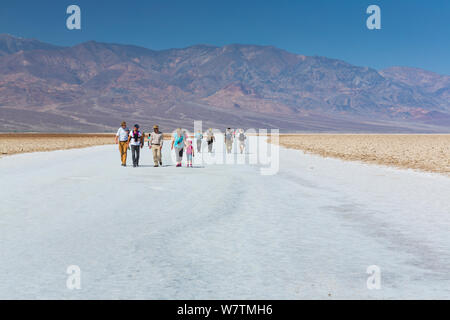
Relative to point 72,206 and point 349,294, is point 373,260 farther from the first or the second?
point 72,206

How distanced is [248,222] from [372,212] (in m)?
→ 2.65

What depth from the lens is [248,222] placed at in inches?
393

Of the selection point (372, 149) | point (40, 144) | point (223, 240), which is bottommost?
point (223, 240)

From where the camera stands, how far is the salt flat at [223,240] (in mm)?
5863

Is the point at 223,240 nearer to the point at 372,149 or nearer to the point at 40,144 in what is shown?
the point at 372,149

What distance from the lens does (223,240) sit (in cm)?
837

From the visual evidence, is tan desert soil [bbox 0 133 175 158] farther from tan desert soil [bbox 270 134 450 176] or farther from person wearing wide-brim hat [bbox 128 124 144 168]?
tan desert soil [bbox 270 134 450 176]

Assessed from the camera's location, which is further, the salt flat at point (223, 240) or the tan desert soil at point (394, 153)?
the tan desert soil at point (394, 153)

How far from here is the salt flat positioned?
5863 mm

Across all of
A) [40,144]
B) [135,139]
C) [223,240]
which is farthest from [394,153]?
[40,144]

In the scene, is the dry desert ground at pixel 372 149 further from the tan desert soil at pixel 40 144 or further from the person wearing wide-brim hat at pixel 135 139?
the person wearing wide-brim hat at pixel 135 139

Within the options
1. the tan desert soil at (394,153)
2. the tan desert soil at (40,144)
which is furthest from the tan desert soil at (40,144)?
the tan desert soil at (394,153)
